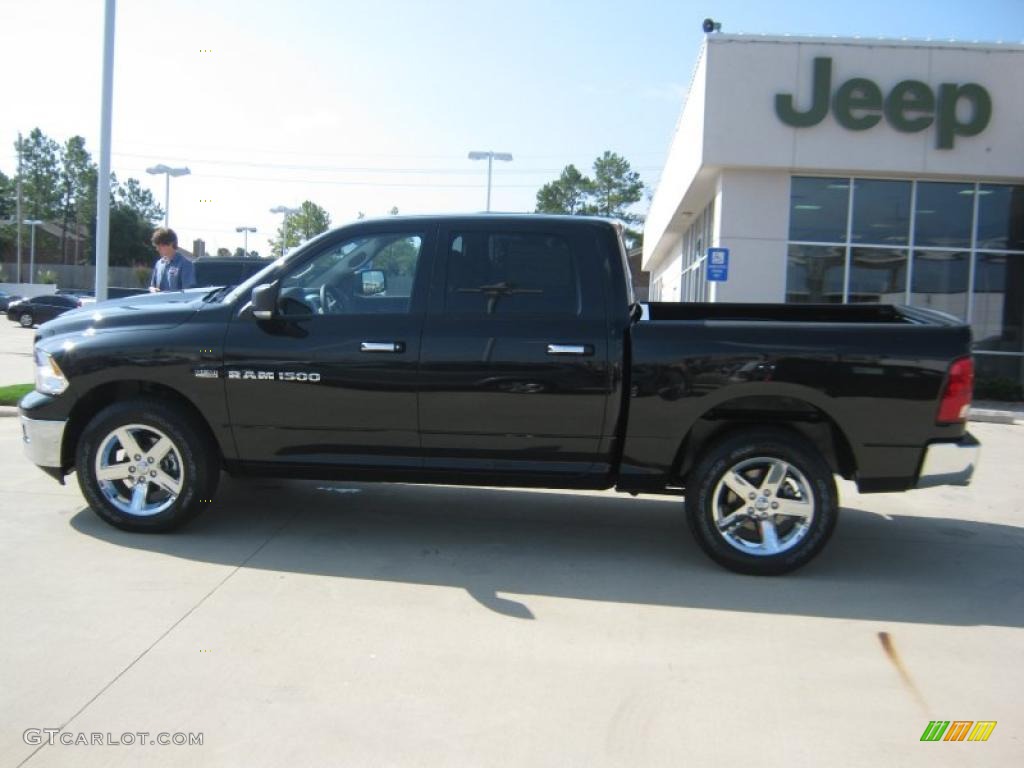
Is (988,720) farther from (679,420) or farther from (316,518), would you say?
(316,518)

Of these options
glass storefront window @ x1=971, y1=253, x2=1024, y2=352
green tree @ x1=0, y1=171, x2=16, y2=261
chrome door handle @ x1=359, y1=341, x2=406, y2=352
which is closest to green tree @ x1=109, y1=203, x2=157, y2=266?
green tree @ x1=0, y1=171, x2=16, y2=261

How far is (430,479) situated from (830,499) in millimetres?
2307

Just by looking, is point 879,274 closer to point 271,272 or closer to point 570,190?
point 271,272

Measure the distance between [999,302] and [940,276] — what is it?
4.18 feet

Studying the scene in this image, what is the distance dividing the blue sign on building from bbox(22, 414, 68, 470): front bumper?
12.9 m

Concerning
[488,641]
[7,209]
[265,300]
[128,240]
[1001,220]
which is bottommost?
[488,641]

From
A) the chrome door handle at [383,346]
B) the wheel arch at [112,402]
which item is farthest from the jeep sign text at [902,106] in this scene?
the wheel arch at [112,402]

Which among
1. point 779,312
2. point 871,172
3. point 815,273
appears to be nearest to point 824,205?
point 871,172

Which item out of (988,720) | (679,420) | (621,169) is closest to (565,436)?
(679,420)

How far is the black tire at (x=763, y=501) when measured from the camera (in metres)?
5.09

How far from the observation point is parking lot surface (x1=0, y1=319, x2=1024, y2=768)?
3.35 m

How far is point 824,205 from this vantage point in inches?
681

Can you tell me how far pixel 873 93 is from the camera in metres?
16.4

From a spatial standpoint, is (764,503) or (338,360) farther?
(338,360)
